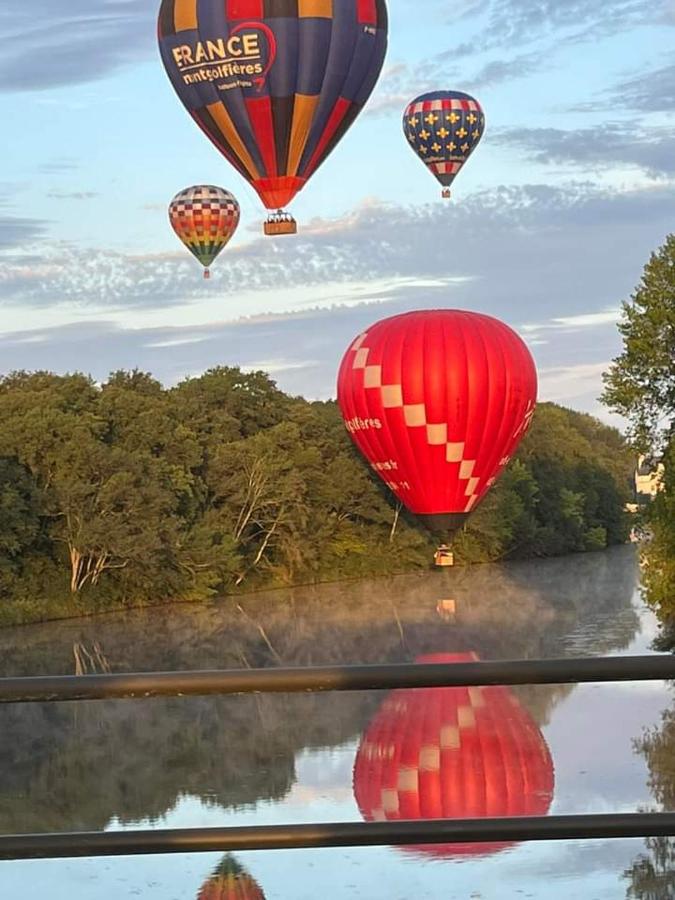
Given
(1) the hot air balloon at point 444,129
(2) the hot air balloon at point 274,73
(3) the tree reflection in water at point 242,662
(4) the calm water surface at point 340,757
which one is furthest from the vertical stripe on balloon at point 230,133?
(1) the hot air balloon at point 444,129

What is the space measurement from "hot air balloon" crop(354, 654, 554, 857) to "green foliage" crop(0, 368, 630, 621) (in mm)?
13811

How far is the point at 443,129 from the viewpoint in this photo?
35969mm

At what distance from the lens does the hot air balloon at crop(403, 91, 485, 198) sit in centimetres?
3606

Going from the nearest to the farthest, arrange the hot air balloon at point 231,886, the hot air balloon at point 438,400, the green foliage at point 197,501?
the hot air balloon at point 231,886, the hot air balloon at point 438,400, the green foliage at point 197,501

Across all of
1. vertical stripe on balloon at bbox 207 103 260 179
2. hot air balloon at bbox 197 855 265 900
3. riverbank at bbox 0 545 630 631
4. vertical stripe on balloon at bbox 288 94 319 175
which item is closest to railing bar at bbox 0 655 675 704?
hot air balloon at bbox 197 855 265 900

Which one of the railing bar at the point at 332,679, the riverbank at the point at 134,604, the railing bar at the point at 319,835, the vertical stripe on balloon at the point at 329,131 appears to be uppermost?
the vertical stripe on balloon at the point at 329,131

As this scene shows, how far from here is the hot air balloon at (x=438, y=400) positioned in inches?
1068

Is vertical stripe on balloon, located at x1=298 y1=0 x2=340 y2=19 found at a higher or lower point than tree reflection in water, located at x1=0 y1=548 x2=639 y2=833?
higher

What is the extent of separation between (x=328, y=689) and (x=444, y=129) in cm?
3519

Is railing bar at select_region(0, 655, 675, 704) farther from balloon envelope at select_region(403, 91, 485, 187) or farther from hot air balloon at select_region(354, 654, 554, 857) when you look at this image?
balloon envelope at select_region(403, 91, 485, 187)

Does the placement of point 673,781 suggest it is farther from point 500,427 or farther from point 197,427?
point 197,427

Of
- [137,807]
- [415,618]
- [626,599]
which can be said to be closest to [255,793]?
[137,807]

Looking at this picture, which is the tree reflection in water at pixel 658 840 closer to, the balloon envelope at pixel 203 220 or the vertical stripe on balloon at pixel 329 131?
the vertical stripe on balloon at pixel 329 131

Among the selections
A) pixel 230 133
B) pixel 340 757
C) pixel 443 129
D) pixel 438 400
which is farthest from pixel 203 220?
pixel 340 757
